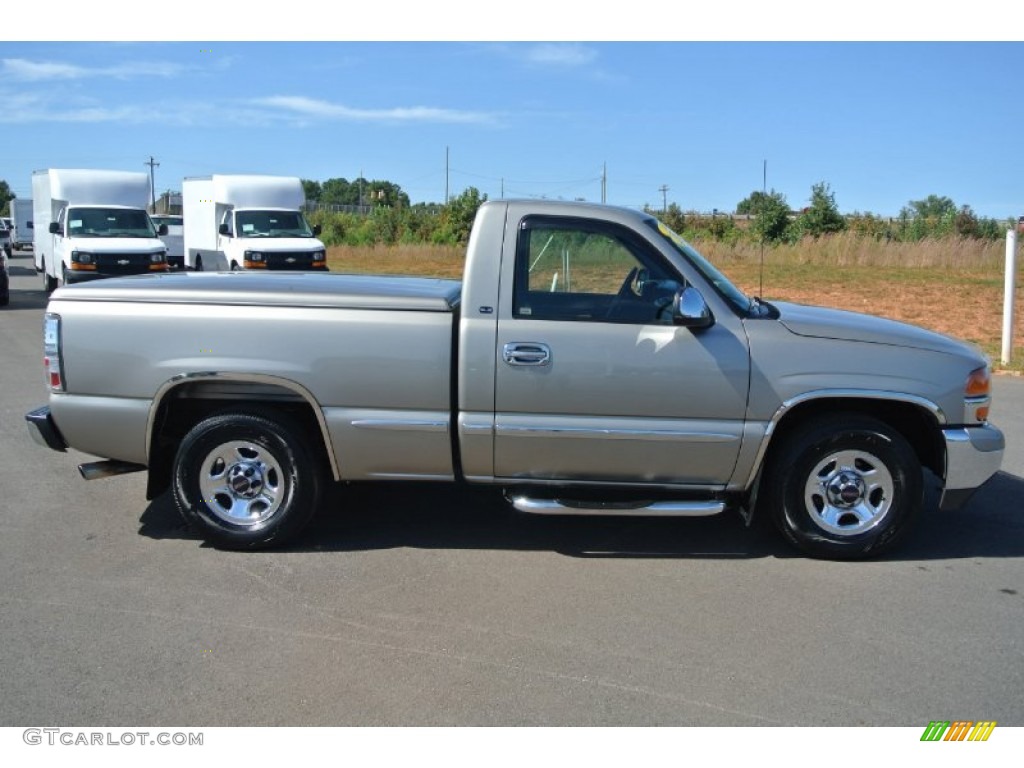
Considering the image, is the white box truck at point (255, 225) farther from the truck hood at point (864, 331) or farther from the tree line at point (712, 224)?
the truck hood at point (864, 331)

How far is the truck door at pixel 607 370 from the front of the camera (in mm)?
5258

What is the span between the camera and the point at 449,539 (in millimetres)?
5848

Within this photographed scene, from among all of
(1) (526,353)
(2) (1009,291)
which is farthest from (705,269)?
(2) (1009,291)

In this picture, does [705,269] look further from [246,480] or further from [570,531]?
[246,480]

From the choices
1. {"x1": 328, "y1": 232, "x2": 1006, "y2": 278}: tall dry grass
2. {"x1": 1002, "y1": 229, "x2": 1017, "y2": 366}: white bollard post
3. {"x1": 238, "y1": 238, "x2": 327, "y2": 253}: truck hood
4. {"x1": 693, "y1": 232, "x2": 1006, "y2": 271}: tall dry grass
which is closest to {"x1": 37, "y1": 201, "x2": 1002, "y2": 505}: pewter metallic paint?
{"x1": 1002, "y1": 229, "x2": 1017, "y2": 366}: white bollard post

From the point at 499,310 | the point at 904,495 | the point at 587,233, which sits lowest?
the point at 904,495

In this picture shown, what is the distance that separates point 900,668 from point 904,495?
4.67ft

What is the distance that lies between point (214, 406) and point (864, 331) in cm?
369

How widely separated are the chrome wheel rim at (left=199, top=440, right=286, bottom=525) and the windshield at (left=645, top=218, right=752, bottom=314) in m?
2.52

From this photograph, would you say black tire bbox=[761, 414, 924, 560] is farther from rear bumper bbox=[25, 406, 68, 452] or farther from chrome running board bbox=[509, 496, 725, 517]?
rear bumper bbox=[25, 406, 68, 452]

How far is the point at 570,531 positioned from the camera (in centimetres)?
602

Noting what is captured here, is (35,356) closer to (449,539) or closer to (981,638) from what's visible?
(449,539)

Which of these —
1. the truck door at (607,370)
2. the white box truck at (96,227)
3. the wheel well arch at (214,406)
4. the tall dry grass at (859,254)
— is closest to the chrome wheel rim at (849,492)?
the truck door at (607,370)

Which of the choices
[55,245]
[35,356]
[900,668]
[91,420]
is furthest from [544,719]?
[55,245]
